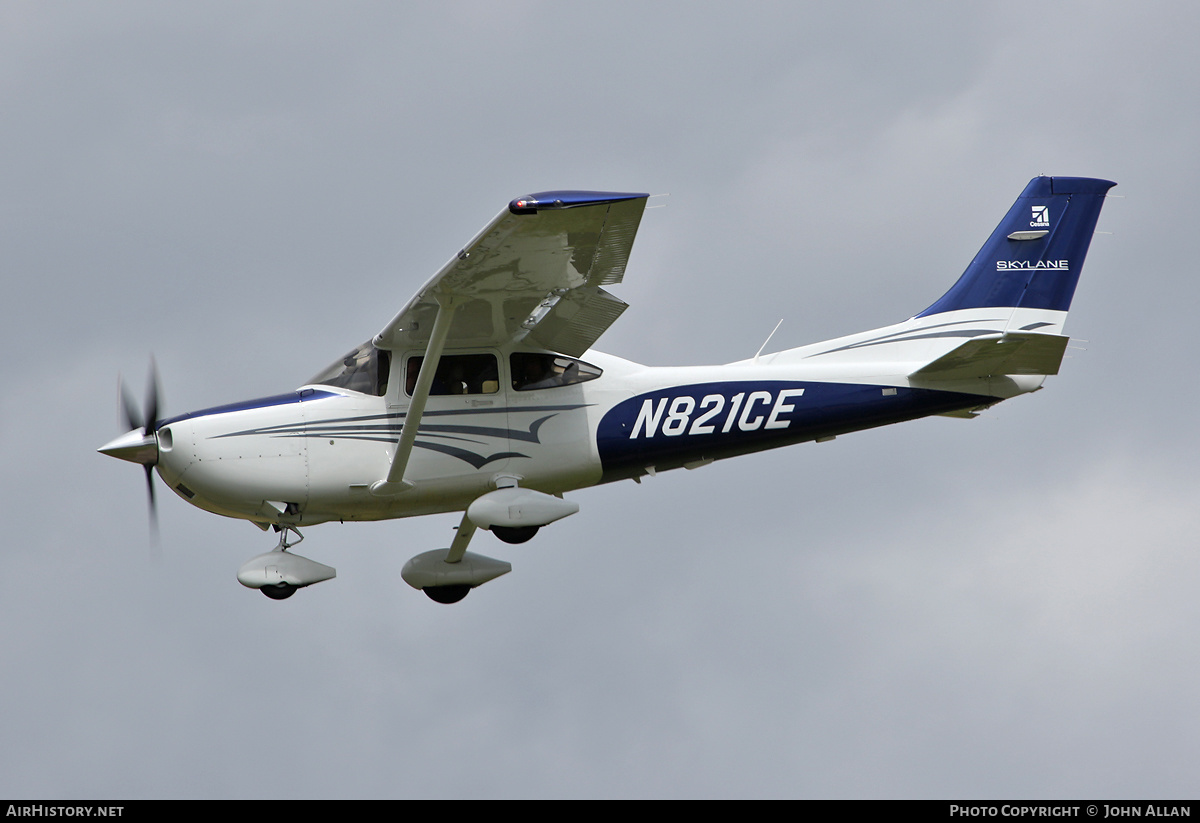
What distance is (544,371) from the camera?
15672 mm

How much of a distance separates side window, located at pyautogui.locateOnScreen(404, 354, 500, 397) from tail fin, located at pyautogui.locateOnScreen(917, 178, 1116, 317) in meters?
5.06

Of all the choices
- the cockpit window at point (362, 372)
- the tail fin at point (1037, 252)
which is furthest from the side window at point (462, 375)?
the tail fin at point (1037, 252)

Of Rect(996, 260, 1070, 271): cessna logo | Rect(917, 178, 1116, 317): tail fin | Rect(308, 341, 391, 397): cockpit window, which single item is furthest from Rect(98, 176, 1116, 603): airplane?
Rect(996, 260, 1070, 271): cessna logo

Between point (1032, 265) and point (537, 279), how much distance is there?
6254 mm

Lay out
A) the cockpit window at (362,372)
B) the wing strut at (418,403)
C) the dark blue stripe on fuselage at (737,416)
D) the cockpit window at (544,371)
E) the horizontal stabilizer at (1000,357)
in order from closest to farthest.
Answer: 1. the wing strut at (418,403)
2. the horizontal stabilizer at (1000,357)
3. the cockpit window at (362,372)
4. the cockpit window at (544,371)
5. the dark blue stripe on fuselage at (737,416)

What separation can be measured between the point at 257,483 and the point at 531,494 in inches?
108

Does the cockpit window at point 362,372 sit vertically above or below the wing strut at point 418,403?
above

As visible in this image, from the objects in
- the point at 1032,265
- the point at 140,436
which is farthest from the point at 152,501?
the point at 1032,265

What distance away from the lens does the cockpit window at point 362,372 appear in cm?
1547

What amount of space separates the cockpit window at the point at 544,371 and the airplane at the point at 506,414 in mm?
15

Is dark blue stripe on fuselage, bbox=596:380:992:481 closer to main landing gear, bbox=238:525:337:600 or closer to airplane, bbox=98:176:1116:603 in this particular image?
airplane, bbox=98:176:1116:603

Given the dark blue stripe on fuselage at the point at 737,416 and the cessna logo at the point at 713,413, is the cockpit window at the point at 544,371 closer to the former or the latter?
the dark blue stripe on fuselage at the point at 737,416

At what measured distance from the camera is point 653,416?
15797 millimetres
